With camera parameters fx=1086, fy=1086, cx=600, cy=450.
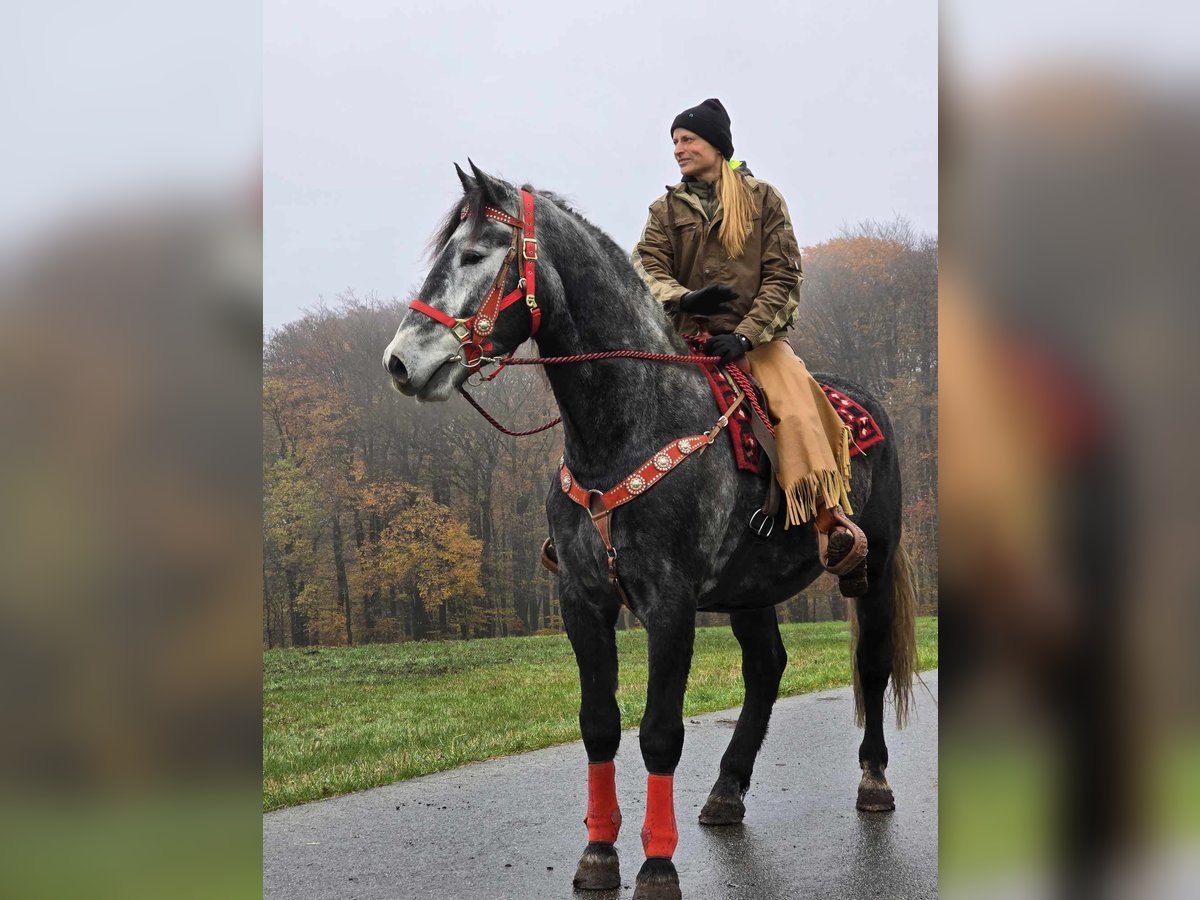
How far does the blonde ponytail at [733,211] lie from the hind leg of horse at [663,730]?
1633 millimetres

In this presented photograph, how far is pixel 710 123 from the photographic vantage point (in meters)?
4.76

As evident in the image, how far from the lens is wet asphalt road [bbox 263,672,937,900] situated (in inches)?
170

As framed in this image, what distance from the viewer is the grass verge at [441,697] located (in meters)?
7.09

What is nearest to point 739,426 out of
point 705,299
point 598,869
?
point 705,299

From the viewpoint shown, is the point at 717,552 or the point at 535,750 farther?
the point at 535,750
